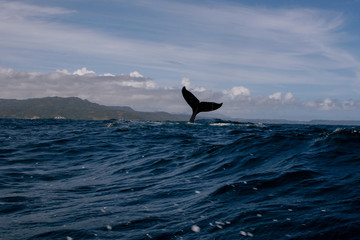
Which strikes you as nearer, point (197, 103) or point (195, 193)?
point (195, 193)

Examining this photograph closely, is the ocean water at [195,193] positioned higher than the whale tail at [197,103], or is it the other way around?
the whale tail at [197,103]

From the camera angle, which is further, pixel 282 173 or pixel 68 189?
pixel 68 189

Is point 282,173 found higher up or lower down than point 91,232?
higher up

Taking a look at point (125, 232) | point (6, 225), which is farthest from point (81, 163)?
point (125, 232)

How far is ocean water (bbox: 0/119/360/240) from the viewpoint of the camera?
205 inches

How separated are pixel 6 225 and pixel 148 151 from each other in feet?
32.2

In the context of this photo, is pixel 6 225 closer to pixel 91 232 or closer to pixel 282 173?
pixel 91 232

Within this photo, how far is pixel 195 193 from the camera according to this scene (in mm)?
7750

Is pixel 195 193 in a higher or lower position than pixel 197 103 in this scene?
lower

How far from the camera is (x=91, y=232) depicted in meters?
5.38

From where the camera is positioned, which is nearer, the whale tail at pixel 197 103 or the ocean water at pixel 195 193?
the ocean water at pixel 195 193

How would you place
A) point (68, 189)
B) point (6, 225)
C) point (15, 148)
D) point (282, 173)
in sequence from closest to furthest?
point (6, 225), point (282, 173), point (68, 189), point (15, 148)

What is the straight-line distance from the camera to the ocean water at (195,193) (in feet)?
17.1

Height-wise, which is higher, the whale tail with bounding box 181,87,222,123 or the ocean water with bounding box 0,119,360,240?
the whale tail with bounding box 181,87,222,123
